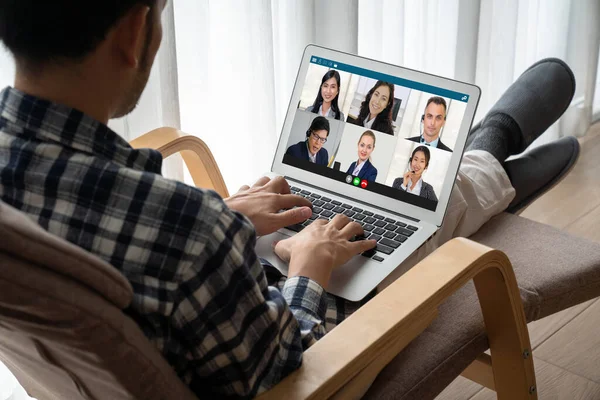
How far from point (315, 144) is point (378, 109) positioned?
0.50 ft

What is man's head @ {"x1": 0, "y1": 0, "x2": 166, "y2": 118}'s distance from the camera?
789mm

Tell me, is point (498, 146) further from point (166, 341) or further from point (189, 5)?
point (166, 341)

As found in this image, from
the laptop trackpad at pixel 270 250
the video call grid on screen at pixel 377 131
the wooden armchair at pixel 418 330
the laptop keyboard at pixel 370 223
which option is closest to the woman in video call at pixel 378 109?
the video call grid on screen at pixel 377 131

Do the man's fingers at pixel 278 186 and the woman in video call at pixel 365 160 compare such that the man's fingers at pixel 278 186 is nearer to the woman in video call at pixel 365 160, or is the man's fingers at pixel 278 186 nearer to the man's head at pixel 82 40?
the woman in video call at pixel 365 160

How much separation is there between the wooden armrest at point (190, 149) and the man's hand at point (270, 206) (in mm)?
140

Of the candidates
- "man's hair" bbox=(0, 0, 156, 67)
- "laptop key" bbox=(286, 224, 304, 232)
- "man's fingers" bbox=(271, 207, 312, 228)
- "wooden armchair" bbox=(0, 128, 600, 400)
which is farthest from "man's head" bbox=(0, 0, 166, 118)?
"laptop key" bbox=(286, 224, 304, 232)

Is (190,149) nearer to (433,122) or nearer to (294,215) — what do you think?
(294,215)

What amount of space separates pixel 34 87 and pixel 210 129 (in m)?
1.09

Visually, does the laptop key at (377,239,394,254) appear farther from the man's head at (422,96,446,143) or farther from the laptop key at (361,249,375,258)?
the man's head at (422,96,446,143)

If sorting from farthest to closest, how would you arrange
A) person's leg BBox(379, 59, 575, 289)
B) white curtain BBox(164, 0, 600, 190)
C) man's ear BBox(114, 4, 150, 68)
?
white curtain BBox(164, 0, 600, 190)
person's leg BBox(379, 59, 575, 289)
man's ear BBox(114, 4, 150, 68)

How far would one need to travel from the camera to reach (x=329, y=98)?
1.54 m

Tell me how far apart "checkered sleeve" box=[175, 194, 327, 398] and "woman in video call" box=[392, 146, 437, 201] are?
21.1 inches

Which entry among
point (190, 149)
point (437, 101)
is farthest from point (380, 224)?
point (190, 149)

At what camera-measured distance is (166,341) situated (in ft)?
2.86
